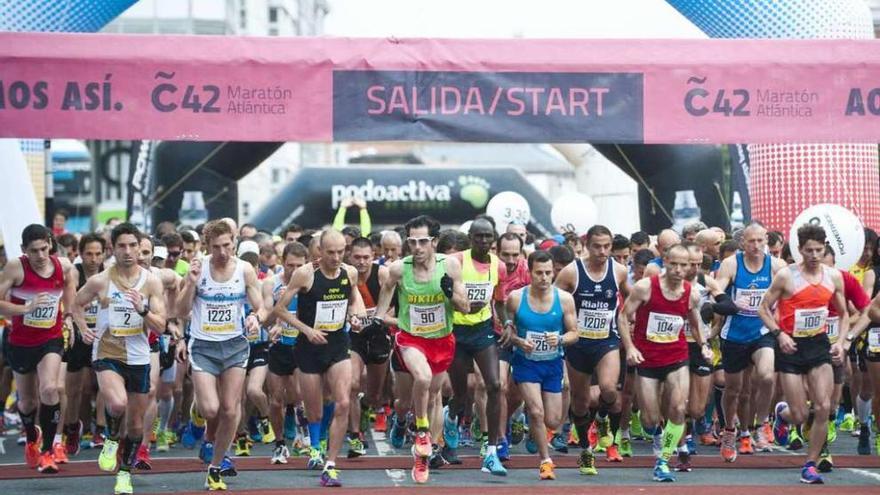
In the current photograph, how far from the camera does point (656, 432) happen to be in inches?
498

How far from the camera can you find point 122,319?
11.2 m

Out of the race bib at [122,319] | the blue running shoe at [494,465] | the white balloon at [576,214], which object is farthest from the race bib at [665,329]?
the white balloon at [576,214]

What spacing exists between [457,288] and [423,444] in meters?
1.22

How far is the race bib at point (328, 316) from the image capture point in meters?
11.6

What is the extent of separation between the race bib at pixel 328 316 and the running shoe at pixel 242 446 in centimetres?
256

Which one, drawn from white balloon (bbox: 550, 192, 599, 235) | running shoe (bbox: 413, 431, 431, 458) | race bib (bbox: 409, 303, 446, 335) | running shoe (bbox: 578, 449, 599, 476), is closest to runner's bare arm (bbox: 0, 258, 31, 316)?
race bib (bbox: 409, 303, 446, 335)

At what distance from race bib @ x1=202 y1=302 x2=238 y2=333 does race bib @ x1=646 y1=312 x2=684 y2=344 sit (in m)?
3.24

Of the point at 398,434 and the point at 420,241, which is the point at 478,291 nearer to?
the point at 420,241

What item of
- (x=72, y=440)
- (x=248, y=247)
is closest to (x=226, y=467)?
(x=72, y=440)

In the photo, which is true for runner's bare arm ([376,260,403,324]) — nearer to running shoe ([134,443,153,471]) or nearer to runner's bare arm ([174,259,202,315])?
runner's bare arm ([174,259,202,315])

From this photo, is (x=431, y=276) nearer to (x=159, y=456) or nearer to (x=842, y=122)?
(x=159, y=456)

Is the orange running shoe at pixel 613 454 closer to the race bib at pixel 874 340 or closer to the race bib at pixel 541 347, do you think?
the race bib at pixel 541 347

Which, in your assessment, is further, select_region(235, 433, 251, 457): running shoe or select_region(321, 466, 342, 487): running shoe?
select_region(235, 433, 251, 457): running shoe

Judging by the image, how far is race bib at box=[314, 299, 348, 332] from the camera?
11602 millimetres
